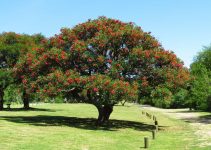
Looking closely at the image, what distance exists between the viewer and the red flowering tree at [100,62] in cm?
3212

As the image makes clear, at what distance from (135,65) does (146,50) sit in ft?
5.47

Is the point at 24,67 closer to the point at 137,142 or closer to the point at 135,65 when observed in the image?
the point at 135,65

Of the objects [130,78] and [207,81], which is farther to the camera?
[207,81]

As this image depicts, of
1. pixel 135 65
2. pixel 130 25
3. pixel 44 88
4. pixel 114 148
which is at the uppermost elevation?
pixel 130 25

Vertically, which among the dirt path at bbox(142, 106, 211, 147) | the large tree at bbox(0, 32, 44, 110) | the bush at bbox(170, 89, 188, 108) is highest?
the large tree at bbox(0, 32, 44, 110)

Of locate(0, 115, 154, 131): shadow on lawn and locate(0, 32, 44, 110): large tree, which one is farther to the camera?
locate(0, 32, 44, 110): large tree

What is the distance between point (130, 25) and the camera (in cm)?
3547

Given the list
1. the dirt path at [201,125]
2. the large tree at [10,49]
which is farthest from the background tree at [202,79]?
the large tree at [10,49]

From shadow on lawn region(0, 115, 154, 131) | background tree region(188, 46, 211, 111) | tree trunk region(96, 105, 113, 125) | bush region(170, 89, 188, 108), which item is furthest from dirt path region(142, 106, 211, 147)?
bush region(170, 89, 188, 108)

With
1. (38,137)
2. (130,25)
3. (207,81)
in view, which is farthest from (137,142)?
(207,81)

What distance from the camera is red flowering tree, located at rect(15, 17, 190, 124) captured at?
3212 cm

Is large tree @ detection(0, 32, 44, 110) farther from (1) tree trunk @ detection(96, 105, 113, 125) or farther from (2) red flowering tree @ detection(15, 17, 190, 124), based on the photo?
(1) tree trunk @ detection(96, 105, 113, 125)

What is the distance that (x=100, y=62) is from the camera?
108 feet

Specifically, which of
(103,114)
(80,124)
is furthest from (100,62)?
(80,124)
